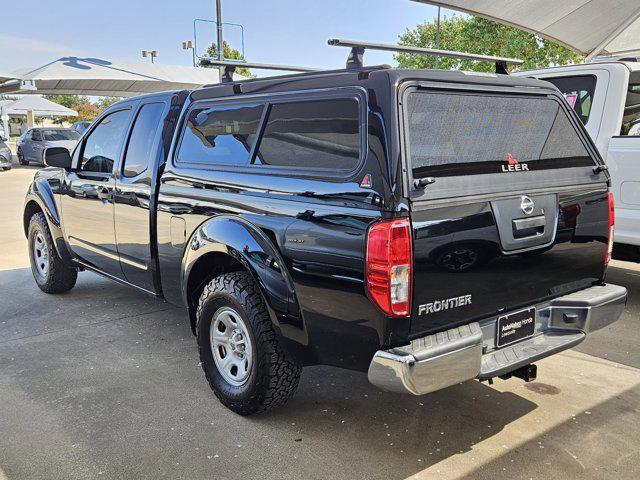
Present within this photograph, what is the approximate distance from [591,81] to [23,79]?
23720 mm

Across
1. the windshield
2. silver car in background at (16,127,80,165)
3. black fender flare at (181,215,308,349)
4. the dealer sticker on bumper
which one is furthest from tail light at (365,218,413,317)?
the windshield

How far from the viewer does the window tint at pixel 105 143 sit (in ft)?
15.2

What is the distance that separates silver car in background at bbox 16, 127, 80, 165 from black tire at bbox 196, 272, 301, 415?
19389 mm

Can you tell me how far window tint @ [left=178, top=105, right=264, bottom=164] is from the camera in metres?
3.46

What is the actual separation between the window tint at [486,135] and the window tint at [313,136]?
30 cm

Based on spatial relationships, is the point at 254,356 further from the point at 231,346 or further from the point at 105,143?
the point at 105,143

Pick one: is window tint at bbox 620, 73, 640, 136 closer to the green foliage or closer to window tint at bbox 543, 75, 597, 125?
window tint at bbox 543, 75, 597, 125

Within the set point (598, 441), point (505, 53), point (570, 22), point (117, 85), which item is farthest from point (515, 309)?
point (117, 85)

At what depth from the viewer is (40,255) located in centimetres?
602

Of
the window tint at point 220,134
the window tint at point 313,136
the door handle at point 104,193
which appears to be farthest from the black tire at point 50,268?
the window tint at point 313,136

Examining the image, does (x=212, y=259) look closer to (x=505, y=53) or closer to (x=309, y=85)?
(x=309, y=85)

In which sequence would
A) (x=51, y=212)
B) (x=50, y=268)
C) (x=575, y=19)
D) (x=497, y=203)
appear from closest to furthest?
(x=497, y=203)
(x=51, y=212)
(x=50, y=268)
(x=575, y=19)

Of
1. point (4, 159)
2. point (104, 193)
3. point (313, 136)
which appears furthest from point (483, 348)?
point (4, 159)

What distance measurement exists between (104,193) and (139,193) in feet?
1.86
